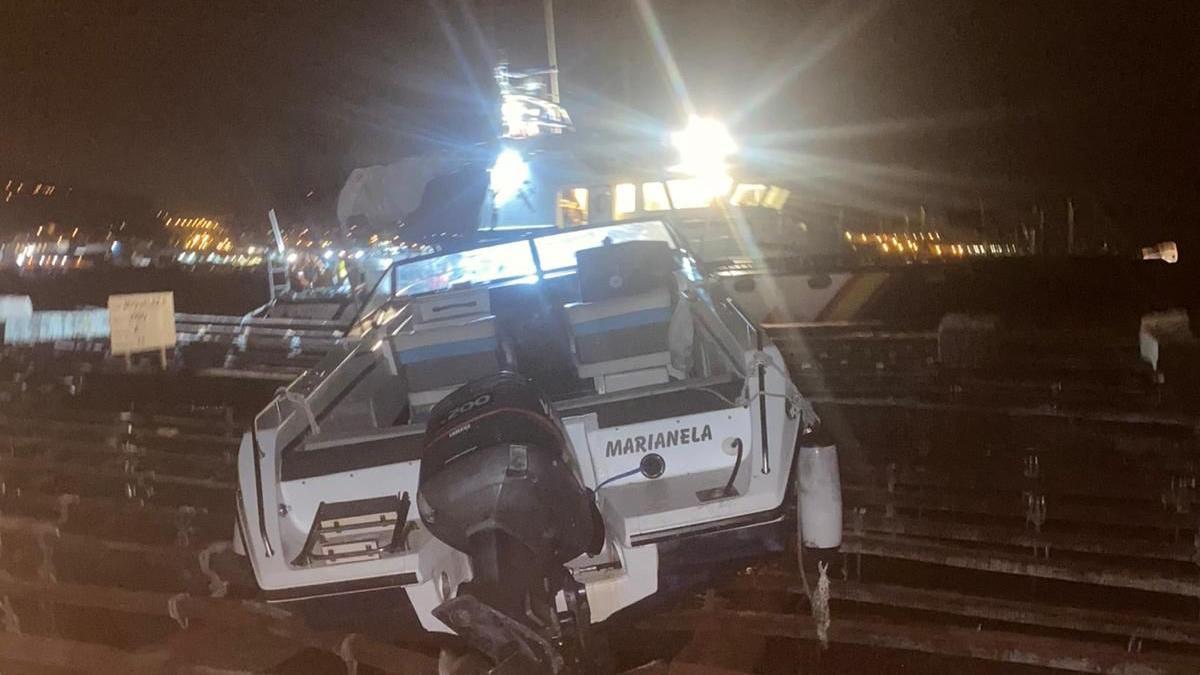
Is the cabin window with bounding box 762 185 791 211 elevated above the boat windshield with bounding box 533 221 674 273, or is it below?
above

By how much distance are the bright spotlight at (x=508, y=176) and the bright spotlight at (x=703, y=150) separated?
163 centimetres

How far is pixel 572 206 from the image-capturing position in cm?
897

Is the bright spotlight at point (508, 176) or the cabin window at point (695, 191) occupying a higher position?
the bright spotlight at point (508, 176)

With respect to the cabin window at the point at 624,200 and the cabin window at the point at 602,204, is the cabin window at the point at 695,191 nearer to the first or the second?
the cabin window at the point at 624,200

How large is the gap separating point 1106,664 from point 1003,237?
27.6 feet

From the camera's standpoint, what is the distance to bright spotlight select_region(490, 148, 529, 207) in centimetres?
915

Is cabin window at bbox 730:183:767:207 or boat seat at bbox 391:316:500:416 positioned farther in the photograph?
cabin window at bbox 730:183:767:207

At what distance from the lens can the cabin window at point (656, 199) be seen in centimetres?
873

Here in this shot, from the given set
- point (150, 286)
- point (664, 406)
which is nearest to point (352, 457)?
point (664, 406)

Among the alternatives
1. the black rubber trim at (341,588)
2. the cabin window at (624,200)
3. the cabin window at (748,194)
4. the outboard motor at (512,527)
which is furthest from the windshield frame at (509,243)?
the cabin window at (748,194)

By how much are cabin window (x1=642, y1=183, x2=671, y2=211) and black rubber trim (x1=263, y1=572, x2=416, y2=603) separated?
20.1 feet

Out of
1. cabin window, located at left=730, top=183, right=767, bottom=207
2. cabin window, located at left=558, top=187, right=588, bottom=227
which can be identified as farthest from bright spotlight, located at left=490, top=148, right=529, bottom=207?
cabin window, located at left=730, top=183, right=767, bottom=207

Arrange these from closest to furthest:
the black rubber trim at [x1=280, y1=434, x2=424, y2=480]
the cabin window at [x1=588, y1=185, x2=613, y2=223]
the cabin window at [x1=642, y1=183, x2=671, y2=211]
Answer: the black rubber trim at [x1=280, y1=434, x2=424, y2=480]
the cabin window at [x1=642, y1=183, x2=671, y2=211]
the cabin window at [x1=588, y1=185, x2=613, y2=223]

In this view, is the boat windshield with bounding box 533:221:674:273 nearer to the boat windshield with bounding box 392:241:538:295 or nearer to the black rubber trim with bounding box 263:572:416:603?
the boat windshield with bounding box 392:241:538:295
